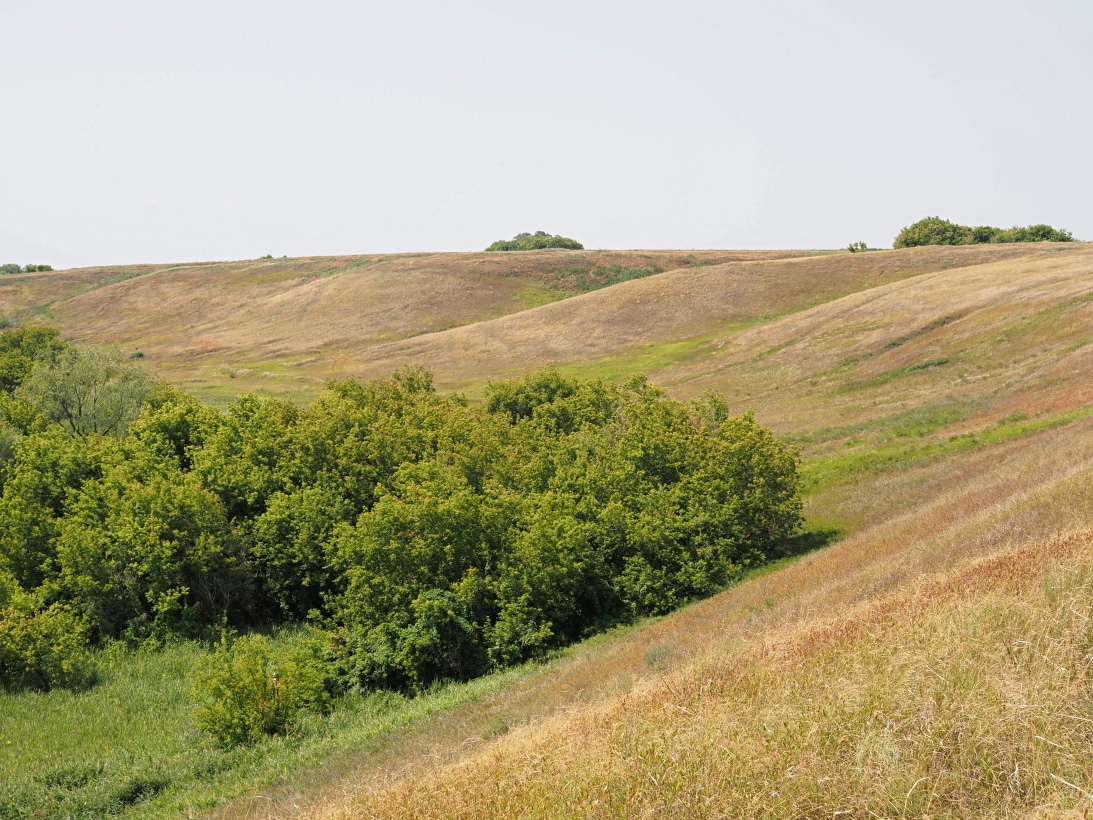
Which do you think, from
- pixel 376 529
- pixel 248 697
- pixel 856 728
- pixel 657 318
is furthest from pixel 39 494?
pixel 657 318

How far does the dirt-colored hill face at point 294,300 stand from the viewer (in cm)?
10331

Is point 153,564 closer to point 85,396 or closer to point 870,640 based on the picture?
point 85,396

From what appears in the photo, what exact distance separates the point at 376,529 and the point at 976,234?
459 feet

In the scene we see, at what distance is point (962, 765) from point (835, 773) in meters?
1.08

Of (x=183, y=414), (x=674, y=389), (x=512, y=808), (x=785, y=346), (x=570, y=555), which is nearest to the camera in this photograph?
(x=512, y=808)

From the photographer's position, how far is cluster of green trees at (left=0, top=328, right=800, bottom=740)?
28.0 meters

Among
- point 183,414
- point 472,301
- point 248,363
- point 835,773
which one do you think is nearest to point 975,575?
point 835,773

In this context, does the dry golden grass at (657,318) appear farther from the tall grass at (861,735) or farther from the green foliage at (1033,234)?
the tall grass at (861,735)

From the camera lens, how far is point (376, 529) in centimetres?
2900

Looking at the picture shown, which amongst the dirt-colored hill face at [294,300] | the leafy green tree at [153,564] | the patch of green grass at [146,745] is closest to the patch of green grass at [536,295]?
the dirt-colored hill face at [294,300]

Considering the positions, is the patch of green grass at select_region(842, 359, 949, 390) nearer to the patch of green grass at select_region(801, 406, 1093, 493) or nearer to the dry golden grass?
the patch of green grass at select_region(801, 406, 1093, 493)

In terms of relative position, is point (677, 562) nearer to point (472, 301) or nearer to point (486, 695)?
point (486, 695)

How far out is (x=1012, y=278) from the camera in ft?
233

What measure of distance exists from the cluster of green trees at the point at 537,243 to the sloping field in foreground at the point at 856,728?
6962 inches
